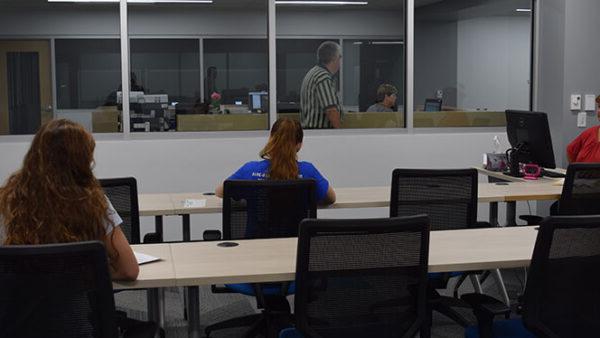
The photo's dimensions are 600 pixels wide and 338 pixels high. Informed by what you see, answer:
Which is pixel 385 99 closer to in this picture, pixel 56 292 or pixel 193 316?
pixel 193 316

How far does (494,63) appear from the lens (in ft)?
23.9

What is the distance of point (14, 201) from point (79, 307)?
417mm

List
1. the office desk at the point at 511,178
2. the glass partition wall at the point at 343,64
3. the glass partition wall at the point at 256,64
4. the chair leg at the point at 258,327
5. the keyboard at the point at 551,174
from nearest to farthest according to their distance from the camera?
the chair leg at the point at 258,327 < the office desk at the point at 511,178 < the keyboard at the point at 551,174 < the glass partition wall at the point at 256,64 < the glass partition wall at the point at 343,64

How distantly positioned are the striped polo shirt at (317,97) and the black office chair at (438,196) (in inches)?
112

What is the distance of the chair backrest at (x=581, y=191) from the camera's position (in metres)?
4.08

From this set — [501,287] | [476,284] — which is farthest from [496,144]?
[476,284]

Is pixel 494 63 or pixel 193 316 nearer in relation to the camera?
pixel 193 316

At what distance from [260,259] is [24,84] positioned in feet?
13.6

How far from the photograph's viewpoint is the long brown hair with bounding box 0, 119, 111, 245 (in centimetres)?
245

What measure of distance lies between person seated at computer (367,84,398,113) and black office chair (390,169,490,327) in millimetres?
2957

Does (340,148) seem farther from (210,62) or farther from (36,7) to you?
(36,7)

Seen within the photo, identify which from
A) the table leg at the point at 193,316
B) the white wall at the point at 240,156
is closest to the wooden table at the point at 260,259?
the table leg at the point at 193,316

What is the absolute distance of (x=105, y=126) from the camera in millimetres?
6477

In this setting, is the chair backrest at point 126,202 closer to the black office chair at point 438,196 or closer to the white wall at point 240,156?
the black office chair at point 438,196
